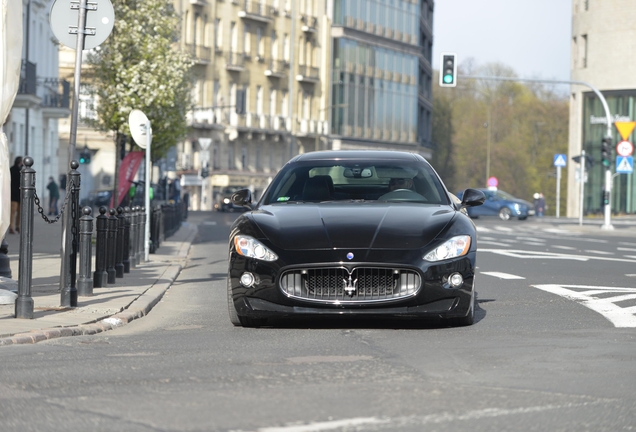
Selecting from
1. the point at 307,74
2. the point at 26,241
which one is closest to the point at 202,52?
the point at 307,74

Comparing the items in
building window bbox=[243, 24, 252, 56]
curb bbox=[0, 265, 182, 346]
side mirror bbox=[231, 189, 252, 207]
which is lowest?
curb bbox=[0, 265, 182, 346]

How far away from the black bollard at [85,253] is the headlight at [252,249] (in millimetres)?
2946

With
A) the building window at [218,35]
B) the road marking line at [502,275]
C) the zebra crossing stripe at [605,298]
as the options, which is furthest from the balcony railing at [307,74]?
the zebra crossing stripe at [605,298]

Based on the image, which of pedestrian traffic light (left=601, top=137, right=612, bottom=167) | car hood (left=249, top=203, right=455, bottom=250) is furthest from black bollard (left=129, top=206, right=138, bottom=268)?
pedestrian traffic light (left=601, top=137, right=612, bottom=167)

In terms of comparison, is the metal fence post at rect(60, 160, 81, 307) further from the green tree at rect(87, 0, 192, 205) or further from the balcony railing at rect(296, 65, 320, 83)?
the balcony railing at rect(296, 65, 320, 83)

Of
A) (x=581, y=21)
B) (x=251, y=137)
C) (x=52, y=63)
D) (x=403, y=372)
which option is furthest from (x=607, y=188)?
(x=251, y=137)

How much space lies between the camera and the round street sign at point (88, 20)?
1417 cm

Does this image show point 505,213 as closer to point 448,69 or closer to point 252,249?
point 448,69

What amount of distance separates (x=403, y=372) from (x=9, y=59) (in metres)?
6.14

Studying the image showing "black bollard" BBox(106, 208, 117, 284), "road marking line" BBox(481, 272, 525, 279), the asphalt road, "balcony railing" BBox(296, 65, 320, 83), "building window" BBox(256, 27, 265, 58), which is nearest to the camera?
the asphalt road

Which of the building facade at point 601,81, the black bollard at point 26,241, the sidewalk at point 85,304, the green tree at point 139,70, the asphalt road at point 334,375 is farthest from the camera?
the building facade at point 601,81

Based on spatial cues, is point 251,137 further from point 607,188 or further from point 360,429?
point 360,429

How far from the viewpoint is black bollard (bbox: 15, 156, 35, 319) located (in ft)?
36.2

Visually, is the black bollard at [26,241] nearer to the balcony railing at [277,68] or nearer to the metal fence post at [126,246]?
the metal fence post at [126,246]
